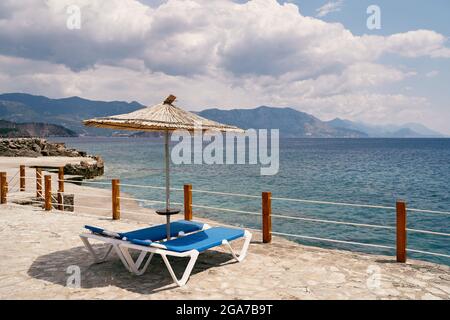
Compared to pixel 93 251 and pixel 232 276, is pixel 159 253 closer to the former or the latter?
pixel 232 276

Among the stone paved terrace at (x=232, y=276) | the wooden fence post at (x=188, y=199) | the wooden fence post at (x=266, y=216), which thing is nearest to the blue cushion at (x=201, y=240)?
the stone paved terrace at (x=232, y=276)

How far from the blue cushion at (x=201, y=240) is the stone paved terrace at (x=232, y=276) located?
54 cm

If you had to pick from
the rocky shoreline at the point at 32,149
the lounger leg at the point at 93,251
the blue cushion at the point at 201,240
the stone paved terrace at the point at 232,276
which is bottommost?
the stone paved terrace at the point at 232,276

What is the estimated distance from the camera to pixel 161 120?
647cm

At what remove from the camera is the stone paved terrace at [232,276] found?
18.5ft

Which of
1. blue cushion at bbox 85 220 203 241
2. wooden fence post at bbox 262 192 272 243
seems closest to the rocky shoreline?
wooden fence post at bbox 262 192 272 243

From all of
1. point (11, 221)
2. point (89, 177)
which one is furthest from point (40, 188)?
point (89, 177)

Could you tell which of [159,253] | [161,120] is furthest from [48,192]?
[159,253]

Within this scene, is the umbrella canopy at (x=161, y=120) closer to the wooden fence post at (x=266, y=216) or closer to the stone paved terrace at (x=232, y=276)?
the wooden fence post at (x=266, y=216)

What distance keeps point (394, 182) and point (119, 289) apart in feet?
136

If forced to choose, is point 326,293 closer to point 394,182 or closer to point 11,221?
point 11,221

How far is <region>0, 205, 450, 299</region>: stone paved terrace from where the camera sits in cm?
562

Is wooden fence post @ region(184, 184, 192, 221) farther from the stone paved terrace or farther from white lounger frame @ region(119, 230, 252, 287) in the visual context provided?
white lounger frame @ region(119, 230, 252, 287)

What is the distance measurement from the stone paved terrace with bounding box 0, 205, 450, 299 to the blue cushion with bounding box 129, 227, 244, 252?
0.54 meters
